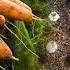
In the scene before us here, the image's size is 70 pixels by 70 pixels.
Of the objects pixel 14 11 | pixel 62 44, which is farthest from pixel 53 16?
pixel 14 11

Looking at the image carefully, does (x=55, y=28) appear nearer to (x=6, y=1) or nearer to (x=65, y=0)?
(x=65, y=0)

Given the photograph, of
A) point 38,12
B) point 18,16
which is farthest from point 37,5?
point 18,16

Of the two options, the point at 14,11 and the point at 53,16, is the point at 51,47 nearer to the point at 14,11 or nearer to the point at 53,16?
the point at 53,16

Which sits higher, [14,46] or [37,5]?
[37,5]

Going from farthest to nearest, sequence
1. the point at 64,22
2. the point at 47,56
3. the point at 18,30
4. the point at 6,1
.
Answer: the point at 64,22, the point at 47,56, the point at 18,30, the point at 6,1

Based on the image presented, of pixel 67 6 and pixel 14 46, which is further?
pixel 67 6

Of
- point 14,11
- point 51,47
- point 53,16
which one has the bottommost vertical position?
point 51,47
